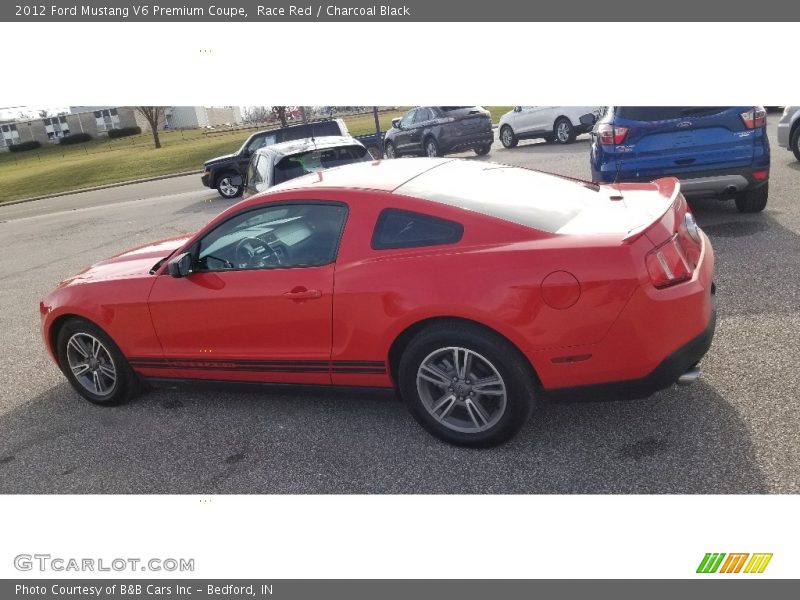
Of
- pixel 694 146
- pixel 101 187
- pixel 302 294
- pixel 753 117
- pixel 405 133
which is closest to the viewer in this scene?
pixel 302 294

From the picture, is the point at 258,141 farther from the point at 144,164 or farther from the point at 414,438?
the point at 144,164

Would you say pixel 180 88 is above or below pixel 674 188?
above

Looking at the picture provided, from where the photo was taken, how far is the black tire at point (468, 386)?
356cm

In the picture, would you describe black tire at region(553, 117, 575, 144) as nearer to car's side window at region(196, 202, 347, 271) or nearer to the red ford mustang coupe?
the red ford mustang coupe

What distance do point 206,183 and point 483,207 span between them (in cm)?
1607

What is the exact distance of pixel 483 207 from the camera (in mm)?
3795

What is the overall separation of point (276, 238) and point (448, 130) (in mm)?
15092

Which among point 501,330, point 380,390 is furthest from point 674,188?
point 380,390

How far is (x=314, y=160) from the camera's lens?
8617 millimetres

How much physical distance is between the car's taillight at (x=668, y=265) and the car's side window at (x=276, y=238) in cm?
172

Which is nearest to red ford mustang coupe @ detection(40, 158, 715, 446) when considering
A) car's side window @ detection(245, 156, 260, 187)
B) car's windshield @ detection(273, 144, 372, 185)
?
car's windshield @ detection(273, 144, 372, 185)

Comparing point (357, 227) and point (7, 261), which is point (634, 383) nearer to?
point (357, 227)

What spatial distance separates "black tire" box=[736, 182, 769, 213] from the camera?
25.6 ft

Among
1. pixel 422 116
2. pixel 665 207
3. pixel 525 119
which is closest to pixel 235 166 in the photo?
pixel 422 116
